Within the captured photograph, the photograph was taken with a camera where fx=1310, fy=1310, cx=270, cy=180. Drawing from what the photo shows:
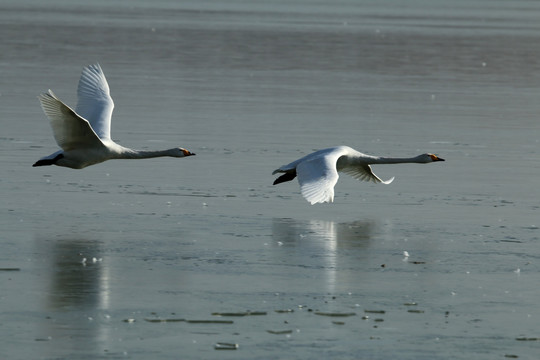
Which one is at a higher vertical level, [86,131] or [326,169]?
[86,131]

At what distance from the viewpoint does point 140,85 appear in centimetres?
2423

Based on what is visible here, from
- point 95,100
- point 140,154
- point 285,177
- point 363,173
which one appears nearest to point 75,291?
point 140,154

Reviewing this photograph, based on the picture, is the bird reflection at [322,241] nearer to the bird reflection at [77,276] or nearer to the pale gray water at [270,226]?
the pale gray water at [270,226]

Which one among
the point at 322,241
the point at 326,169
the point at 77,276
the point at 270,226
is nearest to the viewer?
the point at 77,276

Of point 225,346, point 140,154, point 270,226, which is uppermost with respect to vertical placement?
point 140,154

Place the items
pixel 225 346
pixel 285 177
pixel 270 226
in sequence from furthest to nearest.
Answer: pixel 285 177
pixel 270 226
pixel 225 346

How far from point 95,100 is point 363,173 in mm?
3035

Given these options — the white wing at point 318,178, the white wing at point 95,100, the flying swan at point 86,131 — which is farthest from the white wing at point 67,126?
the white wing at point 318,178

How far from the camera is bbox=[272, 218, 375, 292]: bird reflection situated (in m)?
10.0

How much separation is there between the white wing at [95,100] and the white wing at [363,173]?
2.60 m

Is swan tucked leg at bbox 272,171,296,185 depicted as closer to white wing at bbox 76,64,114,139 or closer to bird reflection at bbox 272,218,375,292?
bird reflection at bbox 272,218,375,292

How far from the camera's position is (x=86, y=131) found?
1235 centimetres

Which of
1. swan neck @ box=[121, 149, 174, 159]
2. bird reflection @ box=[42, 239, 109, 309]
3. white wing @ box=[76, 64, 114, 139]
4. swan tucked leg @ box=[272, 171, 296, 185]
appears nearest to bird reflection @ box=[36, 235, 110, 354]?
bird reflection @ box=[42, 239, 109, 309]

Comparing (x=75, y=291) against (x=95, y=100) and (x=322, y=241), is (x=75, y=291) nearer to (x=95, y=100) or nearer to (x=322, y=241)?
(x=322, y=241)
